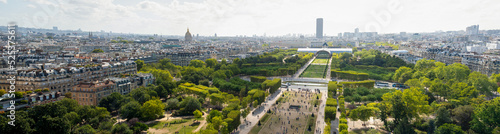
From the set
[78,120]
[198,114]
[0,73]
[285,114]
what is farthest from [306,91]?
[0,73]

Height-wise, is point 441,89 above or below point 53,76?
below

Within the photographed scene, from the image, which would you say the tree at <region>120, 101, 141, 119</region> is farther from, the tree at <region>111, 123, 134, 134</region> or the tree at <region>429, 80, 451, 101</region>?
the tree at <region>429, 80, 451, 101</region>

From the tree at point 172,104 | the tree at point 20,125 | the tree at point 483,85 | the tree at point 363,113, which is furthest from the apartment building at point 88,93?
the tree at point 483,85

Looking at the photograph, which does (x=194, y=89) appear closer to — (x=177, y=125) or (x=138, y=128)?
(x=177, y=125)

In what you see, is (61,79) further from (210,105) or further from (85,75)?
(210,105)

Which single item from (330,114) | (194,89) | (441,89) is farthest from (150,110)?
(441,89)

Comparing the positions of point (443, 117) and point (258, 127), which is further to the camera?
point (258, 127)
